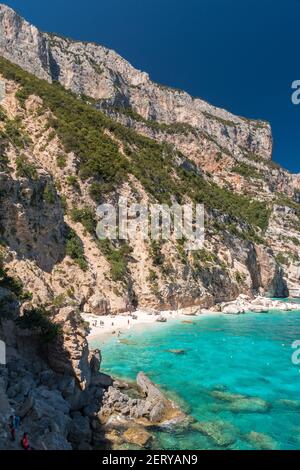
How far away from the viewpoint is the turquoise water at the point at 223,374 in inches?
691

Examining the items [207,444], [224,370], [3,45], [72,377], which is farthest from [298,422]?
[3,45]

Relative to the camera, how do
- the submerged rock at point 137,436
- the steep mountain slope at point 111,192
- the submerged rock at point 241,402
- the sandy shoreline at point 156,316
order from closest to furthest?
the submerged rock at point 137,436
the submerged rock at point 241,402
the sandy shoreline at point 156,316
the steep mountain slope at point 111,192

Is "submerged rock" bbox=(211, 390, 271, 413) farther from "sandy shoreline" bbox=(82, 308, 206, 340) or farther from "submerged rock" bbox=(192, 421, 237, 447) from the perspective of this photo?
"sandy shoreline" bbox=(82, 308, 206, 340)

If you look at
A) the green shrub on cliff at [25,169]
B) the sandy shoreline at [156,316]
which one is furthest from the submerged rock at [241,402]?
the green shrub on cliff at [25,169]

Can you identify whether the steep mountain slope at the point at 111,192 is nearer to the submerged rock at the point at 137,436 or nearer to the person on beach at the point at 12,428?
the submerged rock at the point at 137,436

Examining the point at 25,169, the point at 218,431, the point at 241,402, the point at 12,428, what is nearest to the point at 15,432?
the point at 12,428

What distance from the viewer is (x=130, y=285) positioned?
5009 cm

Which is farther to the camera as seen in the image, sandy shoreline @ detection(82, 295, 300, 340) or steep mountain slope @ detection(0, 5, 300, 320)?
steep mountain slope @ detection(0, 5, 300, 320)

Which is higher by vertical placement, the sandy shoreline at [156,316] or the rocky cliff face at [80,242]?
the rocky cliff face at [80,242]

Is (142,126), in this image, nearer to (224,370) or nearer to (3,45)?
(3,45)

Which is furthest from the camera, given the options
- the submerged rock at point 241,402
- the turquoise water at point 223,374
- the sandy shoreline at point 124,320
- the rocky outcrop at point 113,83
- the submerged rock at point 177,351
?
the rocky outcrop at point 113,83

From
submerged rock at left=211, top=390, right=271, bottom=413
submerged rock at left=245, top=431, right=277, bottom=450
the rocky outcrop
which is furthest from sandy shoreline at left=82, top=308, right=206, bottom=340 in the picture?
the rocky outcrop

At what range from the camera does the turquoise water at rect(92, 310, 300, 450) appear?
17547 mm

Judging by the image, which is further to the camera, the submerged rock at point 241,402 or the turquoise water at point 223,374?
the submerged rock at point 241,402
